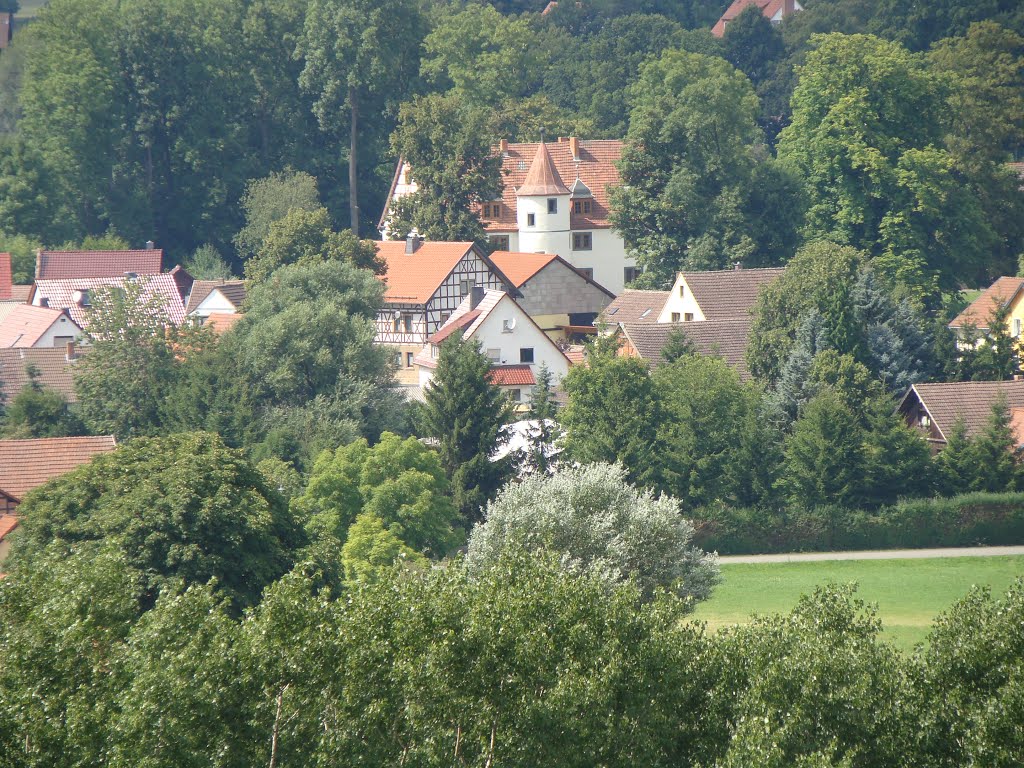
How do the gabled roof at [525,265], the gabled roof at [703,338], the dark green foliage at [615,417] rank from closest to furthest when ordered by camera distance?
1. the dark green foliage at [615,417]
2. the gabled roof at [703,338]
3. the gabled roof at [525,265]

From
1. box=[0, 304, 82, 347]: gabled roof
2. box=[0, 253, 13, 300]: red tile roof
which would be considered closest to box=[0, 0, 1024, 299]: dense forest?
box=[0, 253, 13, 300]: red tile roof

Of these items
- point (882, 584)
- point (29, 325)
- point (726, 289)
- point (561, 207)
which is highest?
point (561, 207)

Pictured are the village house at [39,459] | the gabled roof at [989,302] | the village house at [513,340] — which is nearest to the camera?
the village house at [39,459]

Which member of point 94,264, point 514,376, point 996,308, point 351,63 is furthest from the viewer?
point 351,63

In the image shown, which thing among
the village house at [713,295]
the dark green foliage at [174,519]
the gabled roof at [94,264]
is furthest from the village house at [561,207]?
the dark green foliage at [174,519]

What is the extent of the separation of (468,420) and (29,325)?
29664 mm

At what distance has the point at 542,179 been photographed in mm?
80312

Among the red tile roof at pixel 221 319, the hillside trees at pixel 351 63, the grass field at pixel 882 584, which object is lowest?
the grass field at pixel 882 584

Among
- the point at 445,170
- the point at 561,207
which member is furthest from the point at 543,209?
the point at 445,170

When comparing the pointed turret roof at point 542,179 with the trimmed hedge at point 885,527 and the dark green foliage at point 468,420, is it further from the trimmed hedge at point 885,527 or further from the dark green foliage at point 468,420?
the trimmed hedge at point 885,527

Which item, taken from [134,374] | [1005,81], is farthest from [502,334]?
[1005,81]

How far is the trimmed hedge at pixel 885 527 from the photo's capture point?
158 ft

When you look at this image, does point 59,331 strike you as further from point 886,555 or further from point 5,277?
point 886,555

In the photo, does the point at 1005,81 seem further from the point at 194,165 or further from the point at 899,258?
the point at 194,165
